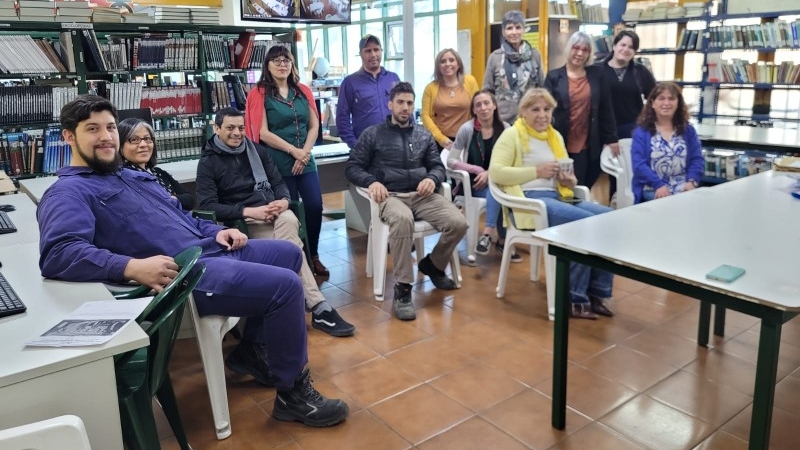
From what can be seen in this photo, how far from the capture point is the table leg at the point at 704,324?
9.84ft

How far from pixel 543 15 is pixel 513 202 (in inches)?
139

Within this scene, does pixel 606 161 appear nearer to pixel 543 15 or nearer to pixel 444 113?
pixel 444 113

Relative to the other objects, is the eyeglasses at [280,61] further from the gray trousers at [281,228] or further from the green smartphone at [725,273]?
the green smartphone at [725,273]

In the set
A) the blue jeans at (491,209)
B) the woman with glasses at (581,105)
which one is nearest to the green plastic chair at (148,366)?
the blue jeans at (491,209)

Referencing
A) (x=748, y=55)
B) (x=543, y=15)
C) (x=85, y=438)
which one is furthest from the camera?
(x=748, y=55)

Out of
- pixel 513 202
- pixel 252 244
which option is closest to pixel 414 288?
pixel 513 202

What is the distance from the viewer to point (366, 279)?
4195mm

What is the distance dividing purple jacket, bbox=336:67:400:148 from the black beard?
7.64 feet

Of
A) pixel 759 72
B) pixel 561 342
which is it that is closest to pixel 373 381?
pixel 561 342

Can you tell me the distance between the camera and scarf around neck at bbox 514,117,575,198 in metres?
3.69

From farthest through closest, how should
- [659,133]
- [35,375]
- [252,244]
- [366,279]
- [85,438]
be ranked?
[366,279] < [659,133] < [252,244] < [35,375] < [85,438]

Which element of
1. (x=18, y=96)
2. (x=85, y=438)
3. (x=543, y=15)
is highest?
(x=543, y=15)

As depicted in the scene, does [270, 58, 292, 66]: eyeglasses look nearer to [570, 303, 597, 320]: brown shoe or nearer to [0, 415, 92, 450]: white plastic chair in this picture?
[570, 303, 597, 320]: brown shoe

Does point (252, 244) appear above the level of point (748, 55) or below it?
below
